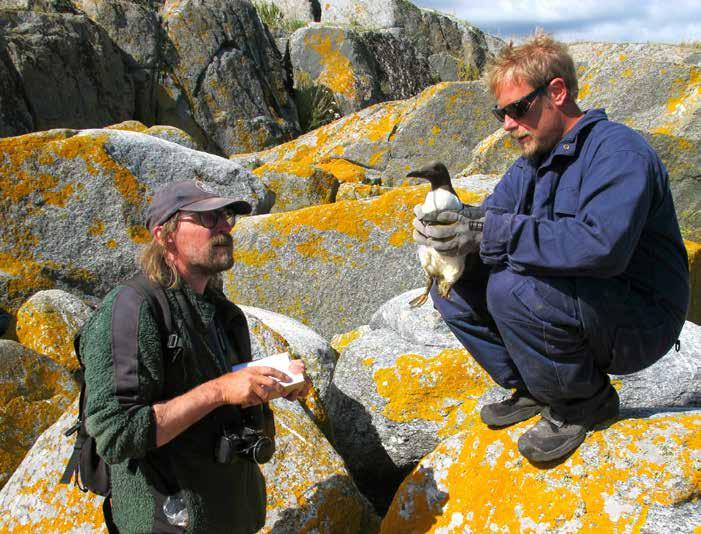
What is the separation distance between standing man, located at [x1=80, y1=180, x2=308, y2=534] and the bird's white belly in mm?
Answer: 739

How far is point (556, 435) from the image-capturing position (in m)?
2.65

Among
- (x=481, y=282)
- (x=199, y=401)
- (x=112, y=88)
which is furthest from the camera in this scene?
(x=112, y=88)

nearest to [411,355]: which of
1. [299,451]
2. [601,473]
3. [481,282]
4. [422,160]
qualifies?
[299,451]

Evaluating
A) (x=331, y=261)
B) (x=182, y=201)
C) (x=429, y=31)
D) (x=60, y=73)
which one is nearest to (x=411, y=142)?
(x=331, y=261)

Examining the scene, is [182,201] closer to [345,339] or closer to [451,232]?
[451,232]

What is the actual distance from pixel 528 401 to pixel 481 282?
56 cm

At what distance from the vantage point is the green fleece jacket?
216 cm

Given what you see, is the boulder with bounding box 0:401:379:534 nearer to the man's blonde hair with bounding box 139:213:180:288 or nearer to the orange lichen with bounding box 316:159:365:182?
the man's blonde hair with bounding box 139:213:180:288

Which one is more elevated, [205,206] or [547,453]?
[205,206]

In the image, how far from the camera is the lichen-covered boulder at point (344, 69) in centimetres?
1491

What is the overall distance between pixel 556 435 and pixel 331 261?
3279mm

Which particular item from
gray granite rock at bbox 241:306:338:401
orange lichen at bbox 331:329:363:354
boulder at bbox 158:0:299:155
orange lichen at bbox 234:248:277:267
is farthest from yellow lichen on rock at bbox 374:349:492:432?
boulder at bbox 158:0:299:155

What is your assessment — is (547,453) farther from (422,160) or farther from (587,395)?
(422,160)

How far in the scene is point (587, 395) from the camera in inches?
103
